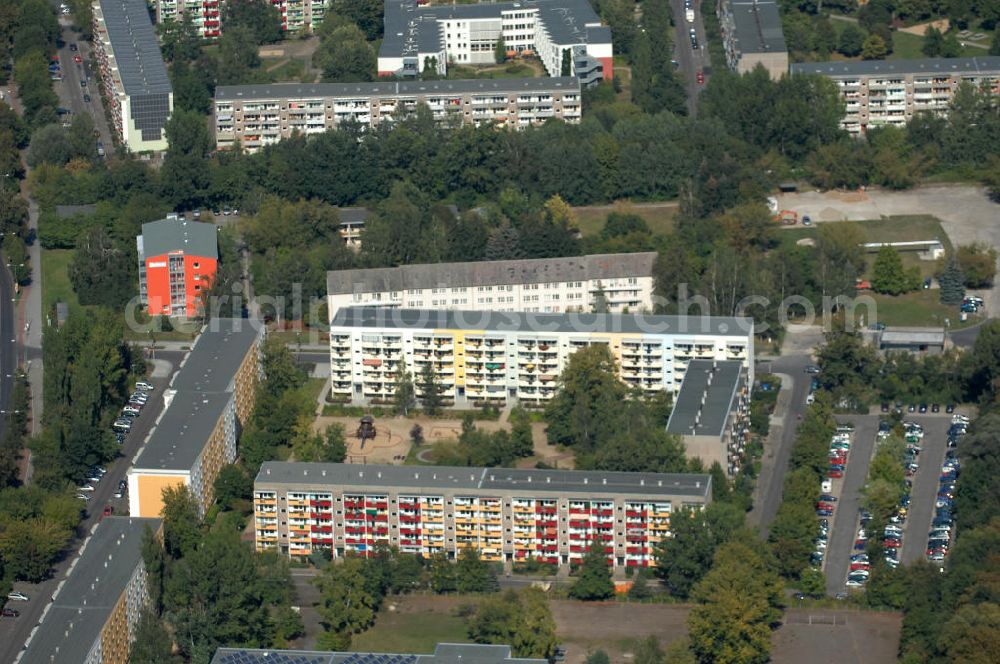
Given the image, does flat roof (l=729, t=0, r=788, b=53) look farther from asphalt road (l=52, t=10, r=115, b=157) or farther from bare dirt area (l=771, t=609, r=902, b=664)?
bare dirt area (l=771, t=609, r=902, b=664)

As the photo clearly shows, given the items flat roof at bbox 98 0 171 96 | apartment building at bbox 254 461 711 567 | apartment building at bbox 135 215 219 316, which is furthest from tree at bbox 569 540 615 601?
flat roof at bbox 98 0 171 96

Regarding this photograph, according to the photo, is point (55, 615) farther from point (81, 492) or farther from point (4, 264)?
point (4, 264)

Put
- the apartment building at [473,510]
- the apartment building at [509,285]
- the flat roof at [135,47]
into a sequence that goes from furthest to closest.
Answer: the flat roof at [135,47], the apartment building at [509,285], the apartment building at [473,510]

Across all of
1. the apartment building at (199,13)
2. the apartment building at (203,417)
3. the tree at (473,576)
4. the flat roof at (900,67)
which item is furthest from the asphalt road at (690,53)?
the tree at (473,576)

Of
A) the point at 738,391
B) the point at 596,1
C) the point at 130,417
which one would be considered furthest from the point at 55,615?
the point at 596,1

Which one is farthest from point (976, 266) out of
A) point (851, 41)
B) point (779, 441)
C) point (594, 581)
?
point (594, 581)

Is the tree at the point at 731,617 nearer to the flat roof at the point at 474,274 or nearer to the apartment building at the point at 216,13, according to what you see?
the flat roof at the point at 474,274
